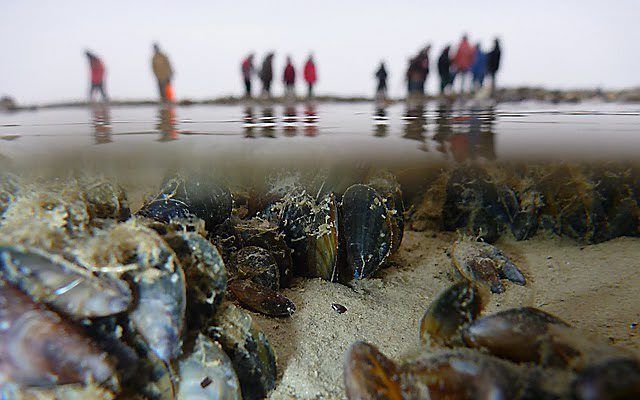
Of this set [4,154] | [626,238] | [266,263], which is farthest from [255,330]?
[626,238]

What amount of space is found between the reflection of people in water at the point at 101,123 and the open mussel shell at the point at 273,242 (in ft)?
6.01

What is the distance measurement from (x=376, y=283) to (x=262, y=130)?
83.7 inches

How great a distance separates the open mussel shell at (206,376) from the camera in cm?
219

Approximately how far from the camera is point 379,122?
181 inches

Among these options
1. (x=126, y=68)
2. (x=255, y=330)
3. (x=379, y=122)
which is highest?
(x=126, y=68)

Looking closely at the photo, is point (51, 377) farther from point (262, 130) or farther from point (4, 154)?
point (4, 154)

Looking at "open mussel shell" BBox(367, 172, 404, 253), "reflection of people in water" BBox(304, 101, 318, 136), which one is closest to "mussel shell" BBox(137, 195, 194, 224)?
"reflection of people in water" BBox(304, 101, 318, 136)

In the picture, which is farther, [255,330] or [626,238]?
[626,238]

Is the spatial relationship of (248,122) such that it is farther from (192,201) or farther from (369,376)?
(369,376)

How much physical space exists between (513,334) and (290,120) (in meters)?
3.37

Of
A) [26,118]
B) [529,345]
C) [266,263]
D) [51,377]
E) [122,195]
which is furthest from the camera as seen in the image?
[26,118]

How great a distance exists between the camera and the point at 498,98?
617 centimetres

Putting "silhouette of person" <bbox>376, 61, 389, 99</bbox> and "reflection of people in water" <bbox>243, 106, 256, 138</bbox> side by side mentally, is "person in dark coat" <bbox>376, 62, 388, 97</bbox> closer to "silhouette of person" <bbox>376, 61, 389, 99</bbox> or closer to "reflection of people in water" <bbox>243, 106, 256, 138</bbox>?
"silhouette of person" <bbox>376, 61, 389, 99</bbox>

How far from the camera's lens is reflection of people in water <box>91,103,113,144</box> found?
4.08 meters
